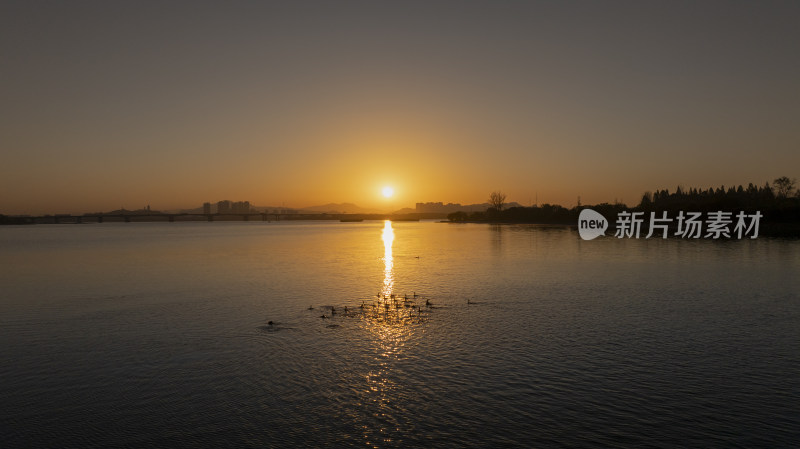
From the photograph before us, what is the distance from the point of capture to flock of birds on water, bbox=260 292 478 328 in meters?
31.1

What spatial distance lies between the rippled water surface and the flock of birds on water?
0.23m

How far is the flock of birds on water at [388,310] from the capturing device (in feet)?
102

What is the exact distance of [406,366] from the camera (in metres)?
21.2

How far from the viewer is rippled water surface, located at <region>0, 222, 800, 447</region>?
15180 mm

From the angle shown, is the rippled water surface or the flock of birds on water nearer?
the rippled water surface

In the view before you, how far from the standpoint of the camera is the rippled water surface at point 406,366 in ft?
49.8

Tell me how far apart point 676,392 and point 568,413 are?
5.02 m

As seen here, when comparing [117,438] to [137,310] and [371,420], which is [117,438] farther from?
A: [137,310]

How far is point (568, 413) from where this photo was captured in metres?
16.1

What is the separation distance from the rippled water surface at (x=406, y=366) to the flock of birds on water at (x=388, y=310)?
226 mm

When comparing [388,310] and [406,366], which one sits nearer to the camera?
[406,366]

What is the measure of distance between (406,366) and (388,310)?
12.8 m

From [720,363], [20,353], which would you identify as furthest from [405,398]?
[20,353]

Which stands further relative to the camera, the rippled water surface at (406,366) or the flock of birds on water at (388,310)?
the flock of birds on water at (388,310)
